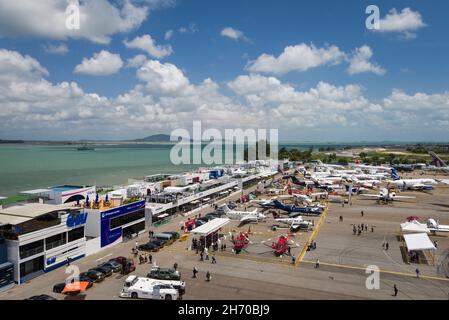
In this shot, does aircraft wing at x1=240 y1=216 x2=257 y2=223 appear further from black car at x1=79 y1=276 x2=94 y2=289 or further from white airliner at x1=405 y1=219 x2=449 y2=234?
black car at x1=79 y1=276 x2=94 y2=289

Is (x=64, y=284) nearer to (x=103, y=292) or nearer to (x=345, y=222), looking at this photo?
(x=103, y=292)

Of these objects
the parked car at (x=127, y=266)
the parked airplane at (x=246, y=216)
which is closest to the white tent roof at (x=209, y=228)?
the parked car at (x=127, y=266)

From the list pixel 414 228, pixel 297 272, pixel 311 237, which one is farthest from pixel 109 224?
pixel 414 228

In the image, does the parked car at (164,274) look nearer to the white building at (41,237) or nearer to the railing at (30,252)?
the white building at (41,237)

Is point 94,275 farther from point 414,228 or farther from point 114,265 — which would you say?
point 414,228

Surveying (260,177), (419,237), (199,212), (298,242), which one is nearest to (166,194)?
(199,212)

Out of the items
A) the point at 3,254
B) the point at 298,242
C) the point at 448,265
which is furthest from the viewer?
the point at 298,242

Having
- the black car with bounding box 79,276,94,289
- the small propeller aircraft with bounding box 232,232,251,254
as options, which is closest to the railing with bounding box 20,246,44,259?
the black car with bounding box 79,276,94,289
